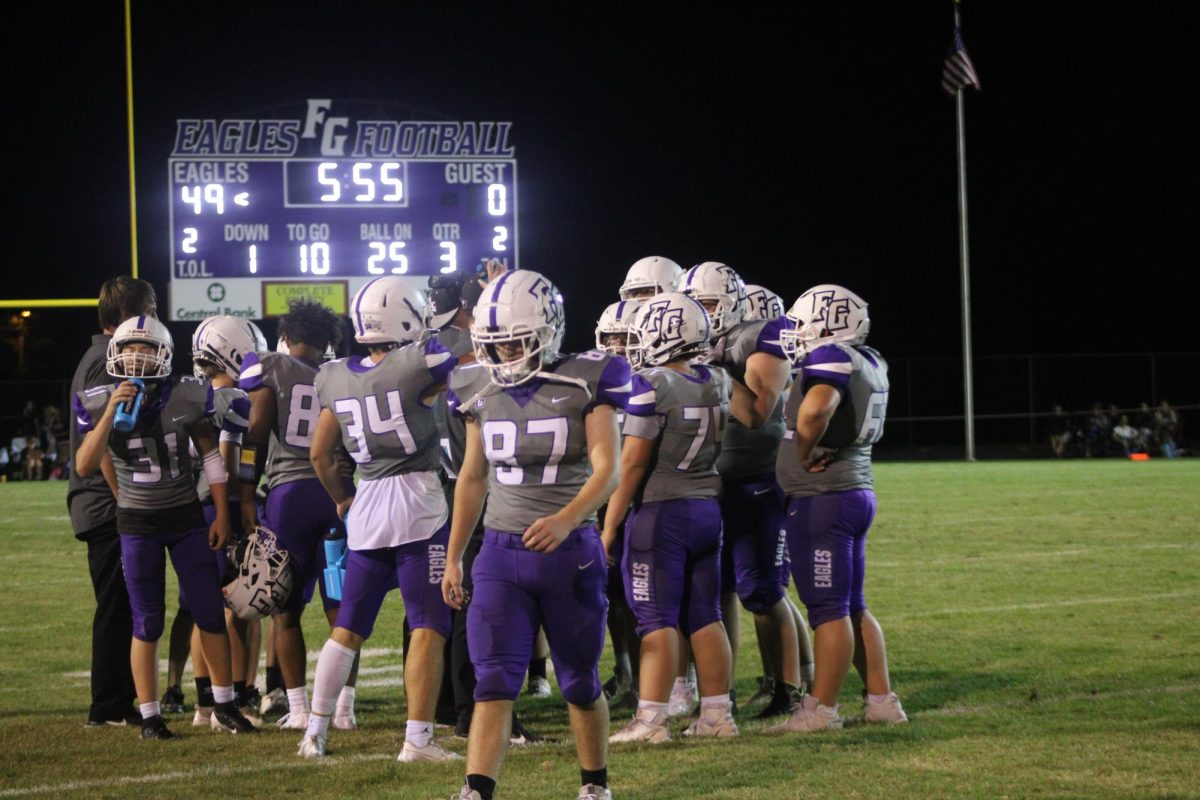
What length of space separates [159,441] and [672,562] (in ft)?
7.25

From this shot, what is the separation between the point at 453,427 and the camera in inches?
262

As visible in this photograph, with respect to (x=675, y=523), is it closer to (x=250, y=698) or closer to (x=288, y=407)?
(x=288, y=407)

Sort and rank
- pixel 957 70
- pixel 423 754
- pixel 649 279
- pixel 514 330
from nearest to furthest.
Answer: pixel 514 330 → pixel 423 754 → pixel 649 279 → pixel 957 70

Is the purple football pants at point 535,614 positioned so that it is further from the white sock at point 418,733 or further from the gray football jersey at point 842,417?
the gray football jersey at point 842,417

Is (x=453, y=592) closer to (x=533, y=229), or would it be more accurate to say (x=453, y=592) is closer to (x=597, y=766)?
(x=597, y=766)

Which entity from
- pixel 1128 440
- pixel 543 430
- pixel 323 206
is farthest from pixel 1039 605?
pixel 1128 440

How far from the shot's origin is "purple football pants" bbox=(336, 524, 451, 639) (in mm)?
5930

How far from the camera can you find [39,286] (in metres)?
50.9

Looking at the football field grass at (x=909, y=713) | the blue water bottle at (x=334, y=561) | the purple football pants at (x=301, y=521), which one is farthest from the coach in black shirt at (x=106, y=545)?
the blue water bottle at (x=334, y=561)

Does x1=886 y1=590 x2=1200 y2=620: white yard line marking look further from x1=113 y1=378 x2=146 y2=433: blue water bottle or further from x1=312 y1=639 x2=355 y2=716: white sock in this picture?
x1=113 y1=378 x2=146 y2=433: blue water bottle

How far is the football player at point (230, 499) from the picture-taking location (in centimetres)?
683

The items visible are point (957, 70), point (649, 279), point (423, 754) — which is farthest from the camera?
point (957, 70)

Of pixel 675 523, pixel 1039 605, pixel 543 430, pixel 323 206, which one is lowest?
pixel 1039 605

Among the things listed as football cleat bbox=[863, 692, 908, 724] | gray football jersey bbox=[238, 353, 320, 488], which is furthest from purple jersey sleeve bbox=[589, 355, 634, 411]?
football cleat bbox=[863, 692, 908, 724]
